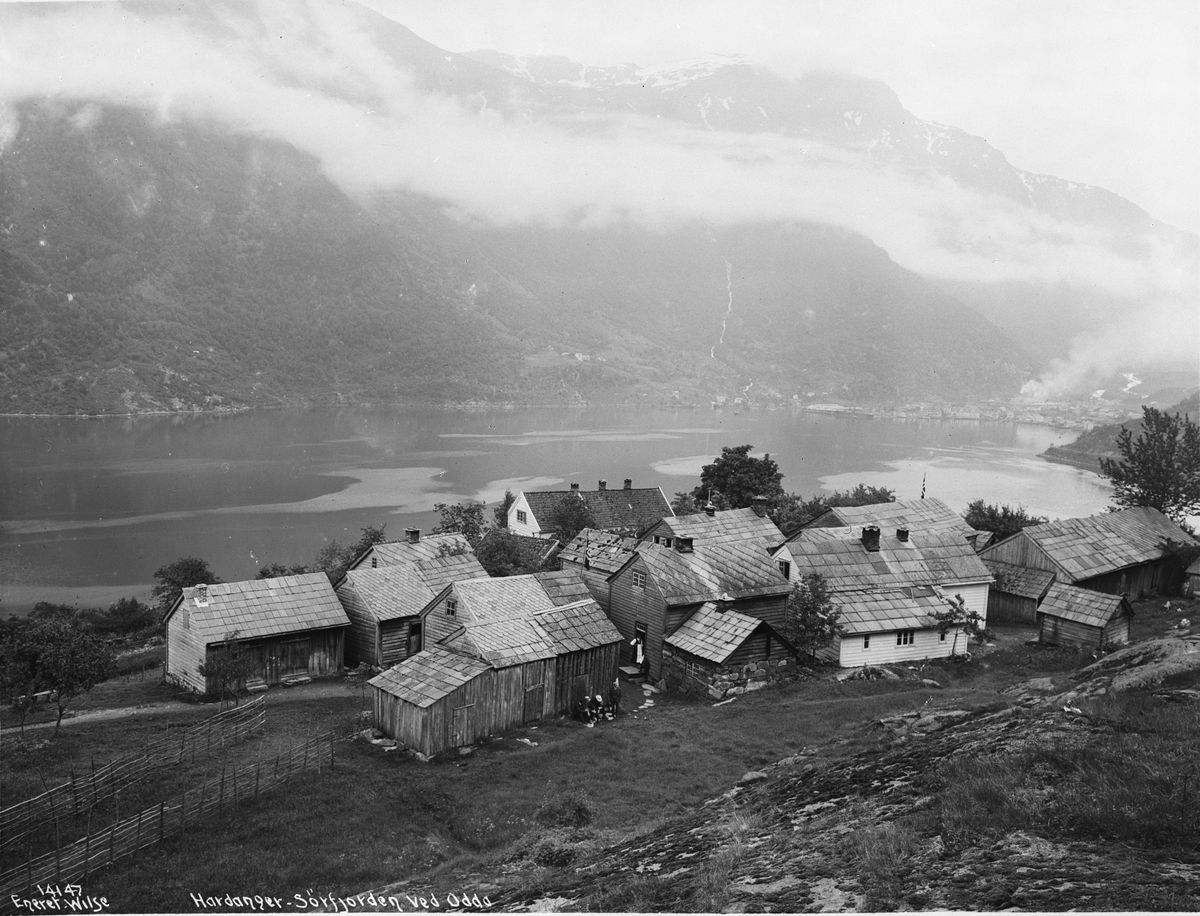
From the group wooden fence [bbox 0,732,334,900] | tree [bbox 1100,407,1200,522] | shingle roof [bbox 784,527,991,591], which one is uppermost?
tree [bbox 1100,407,1200,522]

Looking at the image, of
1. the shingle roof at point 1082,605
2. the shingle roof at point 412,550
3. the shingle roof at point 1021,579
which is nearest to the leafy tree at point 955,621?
the shingle roof at point 1082,605

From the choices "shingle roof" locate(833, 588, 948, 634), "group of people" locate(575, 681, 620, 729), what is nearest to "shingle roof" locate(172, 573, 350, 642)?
"group of people" locate(575, 681, 620, 729)

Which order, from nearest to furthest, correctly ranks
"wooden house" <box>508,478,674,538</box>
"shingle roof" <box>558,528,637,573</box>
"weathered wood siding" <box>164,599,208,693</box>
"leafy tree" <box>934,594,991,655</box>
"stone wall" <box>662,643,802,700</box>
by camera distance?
"stone wall" <box>662,643,802,700</box> < "weathered wood siding" <box>164,599,208,693</box> < "leafy tree" <box>934,594,991,655</box> < "shingle roof" <box>558,528,637,573</box> < "wooden house" <box>508,478,674,538</box>

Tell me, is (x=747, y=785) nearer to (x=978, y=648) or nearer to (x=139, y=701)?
(x=978, y=648)

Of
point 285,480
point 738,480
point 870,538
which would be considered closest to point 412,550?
point 870,538

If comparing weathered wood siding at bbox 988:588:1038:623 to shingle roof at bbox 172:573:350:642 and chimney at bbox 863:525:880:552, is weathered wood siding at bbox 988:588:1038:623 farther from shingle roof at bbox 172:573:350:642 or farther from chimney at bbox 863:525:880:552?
shingle roof at bbox 172:573:350:642

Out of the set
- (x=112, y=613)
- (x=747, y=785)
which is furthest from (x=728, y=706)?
(x=112, y=613)

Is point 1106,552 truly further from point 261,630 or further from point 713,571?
point 261,630
